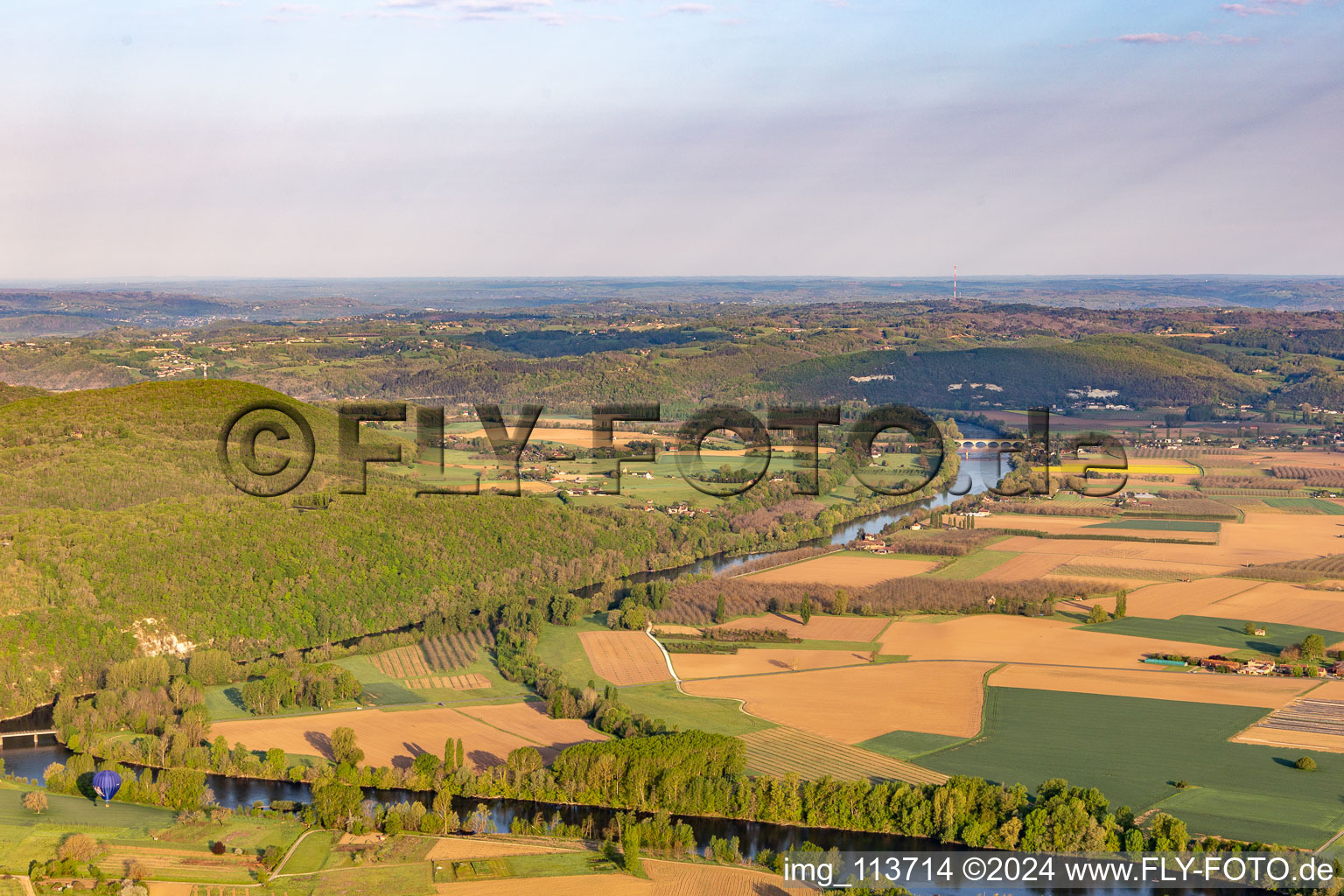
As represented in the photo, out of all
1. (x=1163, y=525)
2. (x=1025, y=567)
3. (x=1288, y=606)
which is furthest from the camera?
(x=1163, y=525)

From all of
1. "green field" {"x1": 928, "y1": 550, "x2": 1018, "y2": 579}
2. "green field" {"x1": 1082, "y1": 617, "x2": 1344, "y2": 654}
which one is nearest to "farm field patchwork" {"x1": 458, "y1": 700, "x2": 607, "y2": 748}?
"green field" {"x1": 1082, "y1": 617, "x2": 1344, "y2": 654}

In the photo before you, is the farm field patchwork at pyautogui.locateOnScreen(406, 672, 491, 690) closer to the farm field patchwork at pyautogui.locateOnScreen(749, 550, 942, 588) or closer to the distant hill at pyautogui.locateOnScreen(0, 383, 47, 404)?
the farm field patchwork at pyautogui.locateOnScreen(749, 550, 942, 588)

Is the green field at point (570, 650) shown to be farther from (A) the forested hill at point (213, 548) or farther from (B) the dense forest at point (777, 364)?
(B) the dense forest at point (777, 364)

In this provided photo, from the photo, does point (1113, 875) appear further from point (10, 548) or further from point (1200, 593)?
point (10, 548)

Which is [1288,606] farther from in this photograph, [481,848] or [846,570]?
[481,848]

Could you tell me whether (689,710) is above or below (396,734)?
above

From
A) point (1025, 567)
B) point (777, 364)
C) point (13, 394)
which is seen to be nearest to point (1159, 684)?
point (1025, 567)

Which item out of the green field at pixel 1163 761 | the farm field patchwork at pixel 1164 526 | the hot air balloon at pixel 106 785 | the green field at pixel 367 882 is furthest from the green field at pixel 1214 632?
the hot air balloon at pixel 106 785

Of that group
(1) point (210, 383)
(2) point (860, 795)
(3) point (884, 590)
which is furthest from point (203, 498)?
(2) point (860, 795)
